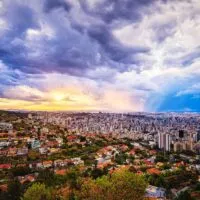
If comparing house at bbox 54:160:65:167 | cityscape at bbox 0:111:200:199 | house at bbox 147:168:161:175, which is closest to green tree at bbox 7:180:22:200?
cityscape at bbox 0:111:200:199

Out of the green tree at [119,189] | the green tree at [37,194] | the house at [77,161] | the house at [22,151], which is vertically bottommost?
the house at [77,161]

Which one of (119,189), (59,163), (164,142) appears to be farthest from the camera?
(164,142)

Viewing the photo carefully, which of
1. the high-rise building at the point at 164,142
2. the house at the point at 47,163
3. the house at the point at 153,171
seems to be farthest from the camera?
the high-rise building at the point at 164,142

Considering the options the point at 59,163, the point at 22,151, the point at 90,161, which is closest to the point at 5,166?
the point at 59,163

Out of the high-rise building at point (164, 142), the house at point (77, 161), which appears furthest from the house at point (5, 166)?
the high-rise building at point (164, 142)

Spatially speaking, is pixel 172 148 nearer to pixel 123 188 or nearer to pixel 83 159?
pixel 83 159

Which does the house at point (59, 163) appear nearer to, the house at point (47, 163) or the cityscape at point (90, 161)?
the cityscape at point (90, 161)

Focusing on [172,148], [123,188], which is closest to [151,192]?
[123,188]

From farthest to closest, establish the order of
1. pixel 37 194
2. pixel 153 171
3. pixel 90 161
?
pixel 90 161
pixel 153 171
pixel 37 194

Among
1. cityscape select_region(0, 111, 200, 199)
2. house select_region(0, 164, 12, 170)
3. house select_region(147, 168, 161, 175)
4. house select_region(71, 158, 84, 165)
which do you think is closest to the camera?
cityscape select_region(0, 111, 200, 199)

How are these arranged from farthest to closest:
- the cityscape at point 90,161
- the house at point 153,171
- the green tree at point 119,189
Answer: the house at point 153,171
the cityscape at point 90,161
the green tree at point 119,189

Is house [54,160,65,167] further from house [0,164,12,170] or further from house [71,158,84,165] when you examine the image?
house [0,164,12,170]

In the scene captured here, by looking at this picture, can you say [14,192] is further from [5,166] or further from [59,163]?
[59,163]
